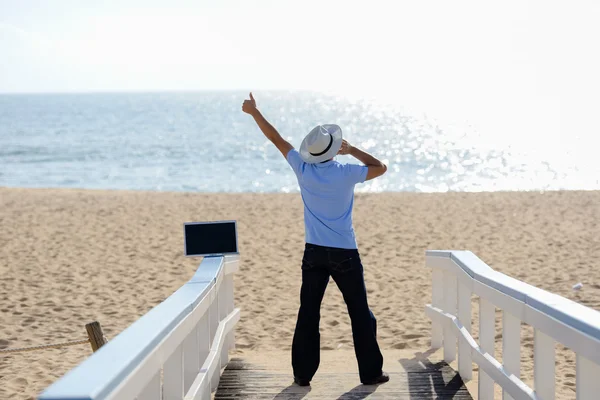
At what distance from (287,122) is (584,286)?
8415 centimetres

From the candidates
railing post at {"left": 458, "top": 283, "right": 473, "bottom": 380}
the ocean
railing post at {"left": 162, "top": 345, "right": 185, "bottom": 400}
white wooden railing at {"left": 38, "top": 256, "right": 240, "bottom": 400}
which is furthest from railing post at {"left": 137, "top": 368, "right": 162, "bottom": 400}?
the ocean

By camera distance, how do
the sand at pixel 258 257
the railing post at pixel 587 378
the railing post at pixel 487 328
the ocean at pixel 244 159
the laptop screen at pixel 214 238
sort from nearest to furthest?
the railing post at pixel 587 378, the railing post at pixel 487 328, the laptop screen at pixel 214 238, the sand at pixel 258 257, the ocean at pixel 244 159

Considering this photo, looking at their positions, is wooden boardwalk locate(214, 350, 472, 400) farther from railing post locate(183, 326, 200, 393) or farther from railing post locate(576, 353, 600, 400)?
railing post locate(576, 353, 600, 400)

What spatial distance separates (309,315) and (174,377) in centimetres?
165

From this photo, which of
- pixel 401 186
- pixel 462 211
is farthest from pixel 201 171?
pixel 462 211

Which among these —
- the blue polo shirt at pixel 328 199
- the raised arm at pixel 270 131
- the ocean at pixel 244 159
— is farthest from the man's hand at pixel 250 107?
the ocean at pixel 244 159

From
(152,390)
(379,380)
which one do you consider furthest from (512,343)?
(152,390)

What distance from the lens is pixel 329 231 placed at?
485cm

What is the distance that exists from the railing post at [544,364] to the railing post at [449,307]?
2.38 meters

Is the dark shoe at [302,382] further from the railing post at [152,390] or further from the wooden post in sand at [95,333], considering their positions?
the railing post at [152,390]

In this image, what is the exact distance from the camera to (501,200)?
20125 millimetres

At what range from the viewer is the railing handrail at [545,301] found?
2.76 m

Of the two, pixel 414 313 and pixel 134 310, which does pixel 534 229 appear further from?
pixel 134 310

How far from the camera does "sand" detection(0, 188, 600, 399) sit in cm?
859
